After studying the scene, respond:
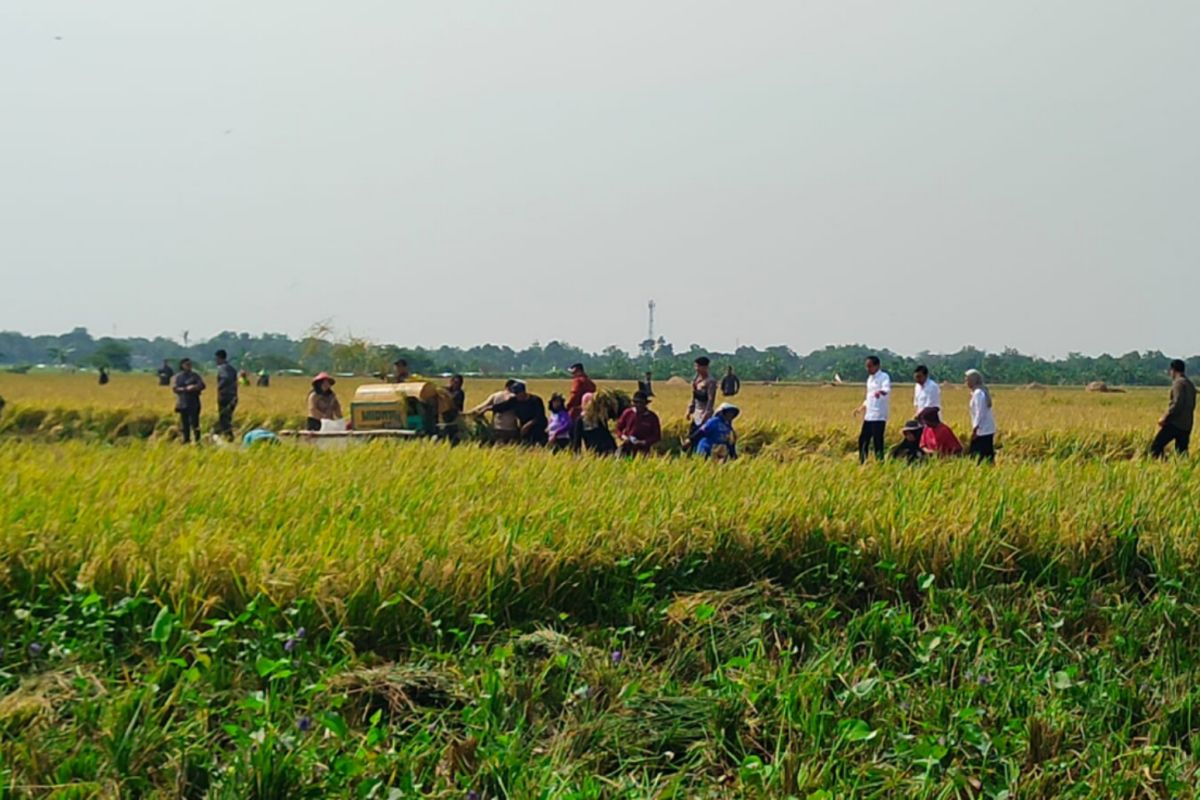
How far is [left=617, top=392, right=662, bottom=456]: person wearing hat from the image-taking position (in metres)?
12.0

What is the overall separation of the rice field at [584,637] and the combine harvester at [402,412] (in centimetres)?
524

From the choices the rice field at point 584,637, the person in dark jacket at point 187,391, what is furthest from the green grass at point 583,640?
the person in dark jacket at point 187,391

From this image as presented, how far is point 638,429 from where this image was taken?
12062 millimetres

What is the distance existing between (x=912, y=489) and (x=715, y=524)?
178 cm

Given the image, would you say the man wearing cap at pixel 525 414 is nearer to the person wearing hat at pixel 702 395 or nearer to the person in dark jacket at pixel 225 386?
the person wearing hat at pixel 702 395

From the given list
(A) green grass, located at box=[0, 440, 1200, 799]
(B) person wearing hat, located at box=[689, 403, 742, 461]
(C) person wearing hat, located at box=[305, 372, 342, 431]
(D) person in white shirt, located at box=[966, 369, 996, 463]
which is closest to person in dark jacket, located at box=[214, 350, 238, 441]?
(C) person wearing hat, located at box=[305, 372, 342, 431]

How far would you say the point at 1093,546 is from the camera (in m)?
6.99

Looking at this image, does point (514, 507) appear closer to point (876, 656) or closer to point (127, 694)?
point (876, 656)

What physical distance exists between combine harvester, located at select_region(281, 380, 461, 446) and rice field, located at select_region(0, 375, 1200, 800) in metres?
5.24

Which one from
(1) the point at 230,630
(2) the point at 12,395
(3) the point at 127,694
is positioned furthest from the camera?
(2) the point at 12,395

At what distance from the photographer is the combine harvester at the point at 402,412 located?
43.5 feet

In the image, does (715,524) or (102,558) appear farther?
(715,524)

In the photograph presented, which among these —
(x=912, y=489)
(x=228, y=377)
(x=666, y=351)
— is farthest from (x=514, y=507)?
(x=666, y=351)

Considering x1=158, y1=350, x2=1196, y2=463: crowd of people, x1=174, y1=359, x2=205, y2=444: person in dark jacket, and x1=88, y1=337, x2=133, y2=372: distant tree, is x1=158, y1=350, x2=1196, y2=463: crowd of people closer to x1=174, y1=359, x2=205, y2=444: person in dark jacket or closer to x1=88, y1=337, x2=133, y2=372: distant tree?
x1=174, y1=359, x2=205, y2=444: person in dark jacket
